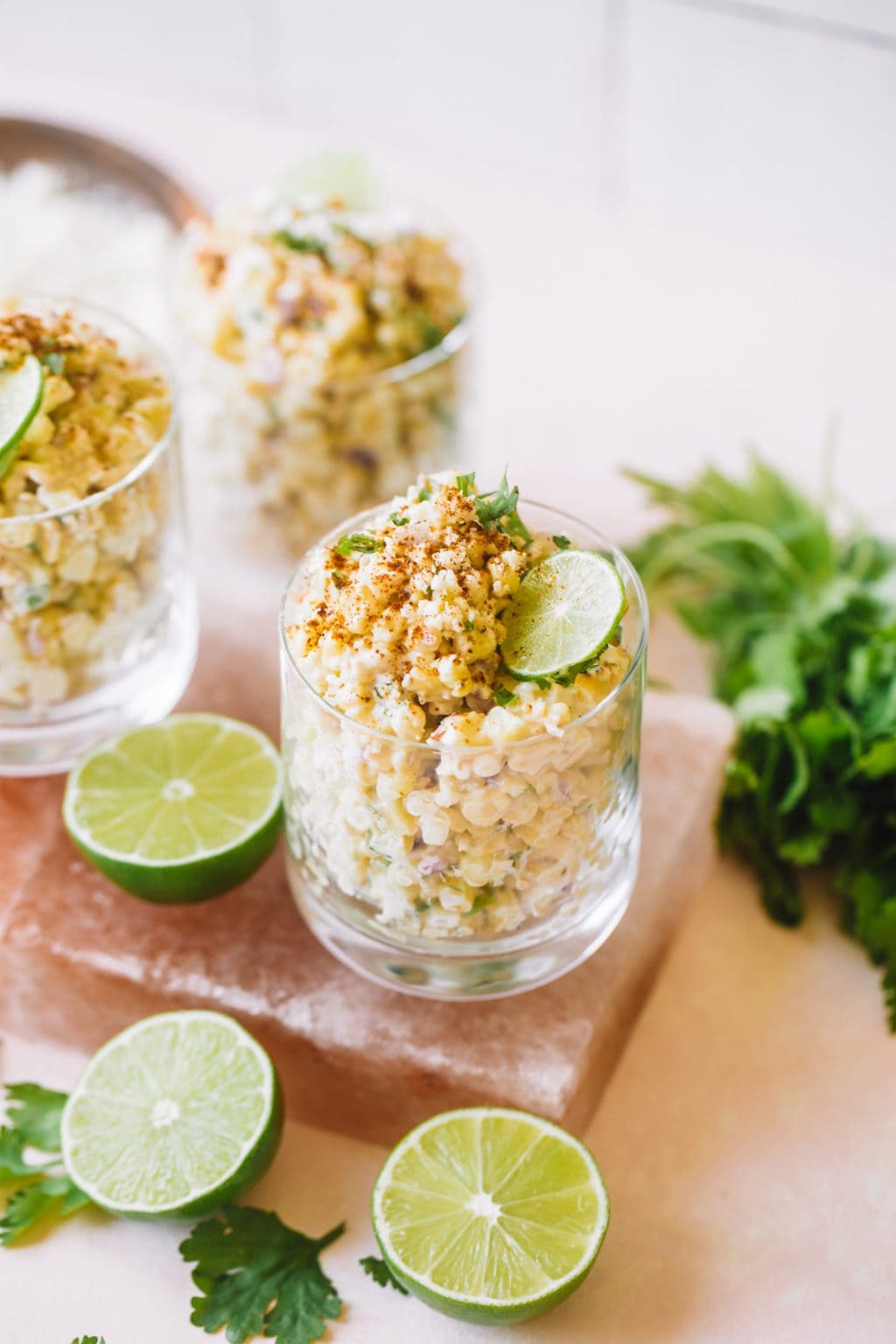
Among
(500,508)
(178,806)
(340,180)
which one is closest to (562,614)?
(500,508)

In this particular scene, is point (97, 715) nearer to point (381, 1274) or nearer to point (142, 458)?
point (142, 458)

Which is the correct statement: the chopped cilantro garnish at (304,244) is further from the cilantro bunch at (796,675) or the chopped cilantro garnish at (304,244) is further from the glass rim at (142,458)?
the cilantro bunch at (796,675)

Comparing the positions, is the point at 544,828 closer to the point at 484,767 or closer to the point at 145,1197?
the point at 484,767

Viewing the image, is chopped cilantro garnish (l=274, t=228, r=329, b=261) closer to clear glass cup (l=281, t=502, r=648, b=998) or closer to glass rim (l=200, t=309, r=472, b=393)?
glass rim (l=200, t=309, r=472, b=393)

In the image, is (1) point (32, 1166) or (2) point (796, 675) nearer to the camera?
(1) point (32, 1166)

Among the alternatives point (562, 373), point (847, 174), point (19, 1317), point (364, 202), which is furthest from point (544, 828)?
point (847, 174)
